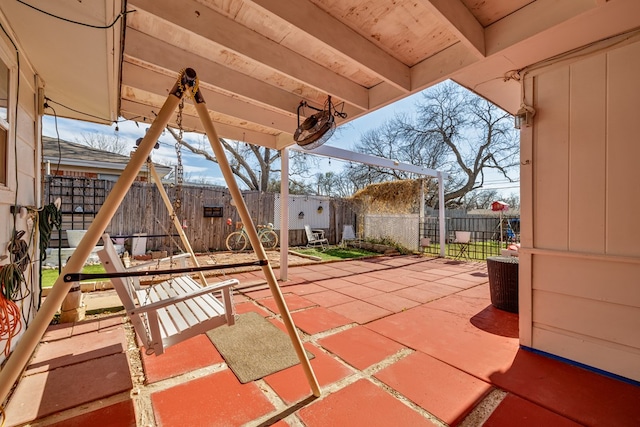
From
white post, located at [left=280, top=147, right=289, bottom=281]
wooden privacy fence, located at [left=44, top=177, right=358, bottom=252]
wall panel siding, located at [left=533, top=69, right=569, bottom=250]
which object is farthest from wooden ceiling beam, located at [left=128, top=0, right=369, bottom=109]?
wooden privacy fence, located at [left=44, top=177, right=358, bottom=252]

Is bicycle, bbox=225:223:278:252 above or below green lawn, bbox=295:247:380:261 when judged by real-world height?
above

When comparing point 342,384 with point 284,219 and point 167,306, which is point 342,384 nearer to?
point 167,306

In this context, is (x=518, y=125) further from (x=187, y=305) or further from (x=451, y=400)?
(x=187, y=305)

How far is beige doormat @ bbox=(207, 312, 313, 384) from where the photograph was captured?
1877mm

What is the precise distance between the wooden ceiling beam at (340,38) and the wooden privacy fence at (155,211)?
156 inches

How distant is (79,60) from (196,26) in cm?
99

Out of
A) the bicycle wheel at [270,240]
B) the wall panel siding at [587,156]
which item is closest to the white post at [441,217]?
the bicycle wheel at [270,240]

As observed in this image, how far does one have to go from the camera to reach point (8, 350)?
6.03 ft

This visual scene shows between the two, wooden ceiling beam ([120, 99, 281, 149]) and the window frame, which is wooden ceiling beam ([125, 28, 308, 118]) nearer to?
the window frame

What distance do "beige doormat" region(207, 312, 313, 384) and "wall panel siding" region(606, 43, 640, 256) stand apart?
7.47ft

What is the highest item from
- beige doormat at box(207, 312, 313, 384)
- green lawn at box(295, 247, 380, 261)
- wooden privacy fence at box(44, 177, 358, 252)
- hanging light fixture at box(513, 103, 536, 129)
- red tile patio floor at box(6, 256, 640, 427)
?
hanging light fixture at box(513, 103, 536, 129)

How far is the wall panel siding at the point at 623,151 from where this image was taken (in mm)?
1730

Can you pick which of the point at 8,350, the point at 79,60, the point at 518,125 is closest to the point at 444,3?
the point at 518,125

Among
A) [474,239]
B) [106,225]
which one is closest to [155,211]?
[106,225]
